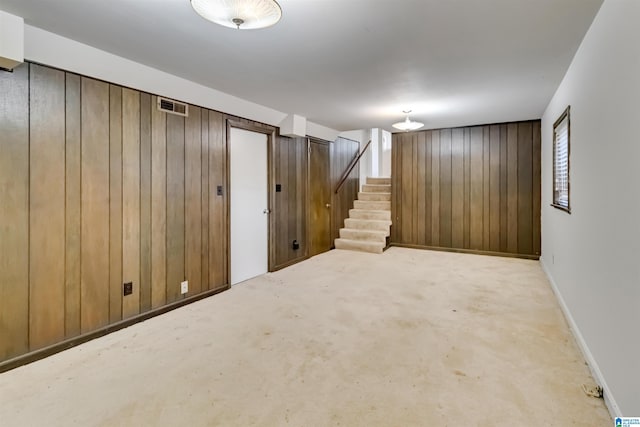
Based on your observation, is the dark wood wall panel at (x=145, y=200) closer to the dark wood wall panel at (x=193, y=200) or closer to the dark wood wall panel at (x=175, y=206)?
the dark wood wall panel at (x=175, y=206)

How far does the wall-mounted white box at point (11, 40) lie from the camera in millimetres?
2049

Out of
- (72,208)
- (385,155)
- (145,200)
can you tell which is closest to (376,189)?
(385,155)

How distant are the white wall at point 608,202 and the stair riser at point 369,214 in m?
A: 3.97

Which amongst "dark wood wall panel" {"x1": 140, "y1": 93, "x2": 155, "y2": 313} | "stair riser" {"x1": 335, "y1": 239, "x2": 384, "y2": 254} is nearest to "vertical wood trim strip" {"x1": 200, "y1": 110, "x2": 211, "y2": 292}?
"dark wood wall panel" {"x1": 140, "y1": 93, "x2": 155, "y2": 313}

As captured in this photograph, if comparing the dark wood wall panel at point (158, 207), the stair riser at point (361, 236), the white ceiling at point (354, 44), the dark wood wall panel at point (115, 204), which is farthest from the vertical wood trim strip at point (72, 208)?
the stair riser at point (361, 236)

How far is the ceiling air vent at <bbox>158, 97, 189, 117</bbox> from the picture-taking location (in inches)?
127

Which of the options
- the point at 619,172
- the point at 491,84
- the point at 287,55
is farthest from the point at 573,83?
the point at 287,55

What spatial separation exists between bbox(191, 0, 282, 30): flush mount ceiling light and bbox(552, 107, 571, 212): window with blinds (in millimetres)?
2975

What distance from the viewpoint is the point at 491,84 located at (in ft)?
11.8

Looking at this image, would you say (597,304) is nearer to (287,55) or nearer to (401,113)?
(287,55)

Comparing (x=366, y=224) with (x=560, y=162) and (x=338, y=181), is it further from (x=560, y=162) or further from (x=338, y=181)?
(x=560, y=162)

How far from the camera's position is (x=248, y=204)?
176 inches

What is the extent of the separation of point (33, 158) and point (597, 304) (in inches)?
158

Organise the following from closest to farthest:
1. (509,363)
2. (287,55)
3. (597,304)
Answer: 1. (597,304)
2. (509,363)
3. (287,55)
